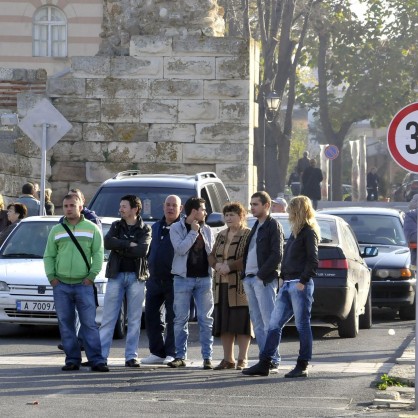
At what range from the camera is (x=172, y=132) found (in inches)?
1009

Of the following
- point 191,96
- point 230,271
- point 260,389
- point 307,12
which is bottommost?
point 260,389

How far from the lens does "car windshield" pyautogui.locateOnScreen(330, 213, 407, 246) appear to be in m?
22.3

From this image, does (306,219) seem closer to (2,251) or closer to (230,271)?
(230,271)

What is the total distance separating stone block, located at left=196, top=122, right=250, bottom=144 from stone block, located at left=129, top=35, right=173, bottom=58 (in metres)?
1.42

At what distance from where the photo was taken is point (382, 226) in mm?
22734

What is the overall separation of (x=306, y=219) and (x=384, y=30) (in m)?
48.1

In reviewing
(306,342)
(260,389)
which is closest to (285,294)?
(306,342)

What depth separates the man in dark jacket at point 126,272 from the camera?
14.3 meters

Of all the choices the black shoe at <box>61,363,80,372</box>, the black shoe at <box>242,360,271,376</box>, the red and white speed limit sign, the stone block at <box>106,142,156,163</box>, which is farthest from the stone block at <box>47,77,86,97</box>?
the red and white speed limit sign

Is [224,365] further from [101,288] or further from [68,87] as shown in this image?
[68,87]

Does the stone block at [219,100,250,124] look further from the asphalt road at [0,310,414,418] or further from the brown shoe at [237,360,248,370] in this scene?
the brown shoe at [237,360,248,370]

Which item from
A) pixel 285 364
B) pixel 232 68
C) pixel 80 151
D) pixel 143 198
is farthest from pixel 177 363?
pixel 80 151

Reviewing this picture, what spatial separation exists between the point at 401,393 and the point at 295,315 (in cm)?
181

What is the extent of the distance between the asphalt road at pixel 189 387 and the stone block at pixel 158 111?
371 inches
